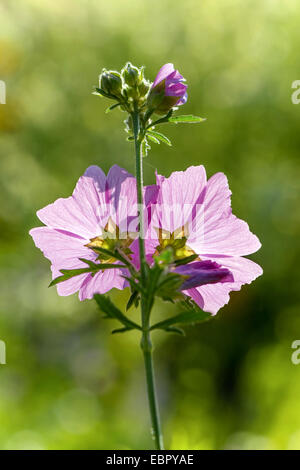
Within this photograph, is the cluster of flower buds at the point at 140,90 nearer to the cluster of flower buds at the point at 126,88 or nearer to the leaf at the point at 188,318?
the cluster of flower buds at the point at 126,88

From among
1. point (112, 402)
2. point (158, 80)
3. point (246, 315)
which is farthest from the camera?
point (246, 315)

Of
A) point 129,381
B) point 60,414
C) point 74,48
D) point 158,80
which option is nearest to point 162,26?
point 74,48

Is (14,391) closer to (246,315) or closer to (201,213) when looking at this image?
(246,315)

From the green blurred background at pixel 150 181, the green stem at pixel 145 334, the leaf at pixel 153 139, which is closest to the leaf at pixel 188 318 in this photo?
the green stem at pixel 145 334

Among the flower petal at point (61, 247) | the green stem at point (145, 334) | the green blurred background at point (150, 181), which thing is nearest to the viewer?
the green stem at point (145, 334)

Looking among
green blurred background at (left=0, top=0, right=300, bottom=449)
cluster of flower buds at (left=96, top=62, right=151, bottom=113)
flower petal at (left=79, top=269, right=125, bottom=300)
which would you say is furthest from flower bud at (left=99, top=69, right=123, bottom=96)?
green blurred background at (left=0, top=0, right=300, bottom=449)
